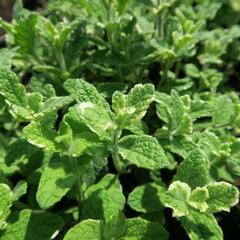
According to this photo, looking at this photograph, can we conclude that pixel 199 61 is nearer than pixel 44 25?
No

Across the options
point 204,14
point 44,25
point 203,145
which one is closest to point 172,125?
point 203,145

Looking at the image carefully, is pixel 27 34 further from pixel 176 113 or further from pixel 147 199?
pixel 147 199

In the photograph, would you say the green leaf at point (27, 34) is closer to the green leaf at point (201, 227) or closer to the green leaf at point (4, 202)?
the green leaf at point (4, 202)

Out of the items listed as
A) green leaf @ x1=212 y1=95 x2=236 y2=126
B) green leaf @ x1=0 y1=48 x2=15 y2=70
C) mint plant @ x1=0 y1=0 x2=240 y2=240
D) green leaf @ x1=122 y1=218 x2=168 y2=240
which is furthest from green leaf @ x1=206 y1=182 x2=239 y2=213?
green leaf @ x1=0 y1=48 x2=15 y2=70

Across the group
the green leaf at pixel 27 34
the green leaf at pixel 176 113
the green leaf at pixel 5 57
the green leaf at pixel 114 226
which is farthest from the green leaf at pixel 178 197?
the green leaf at pixel 27 34

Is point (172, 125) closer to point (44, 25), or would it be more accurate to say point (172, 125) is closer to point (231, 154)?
point (231, 154)

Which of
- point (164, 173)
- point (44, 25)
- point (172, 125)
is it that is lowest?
point (164, 173)
